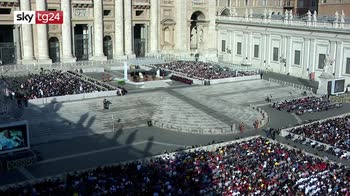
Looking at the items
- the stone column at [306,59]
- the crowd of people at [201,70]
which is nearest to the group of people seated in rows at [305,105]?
the crowd of people at [201,70]

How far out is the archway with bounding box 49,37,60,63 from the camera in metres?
64.0

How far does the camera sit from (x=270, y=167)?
86.6 feet

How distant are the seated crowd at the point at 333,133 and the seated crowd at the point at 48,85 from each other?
21593 mm

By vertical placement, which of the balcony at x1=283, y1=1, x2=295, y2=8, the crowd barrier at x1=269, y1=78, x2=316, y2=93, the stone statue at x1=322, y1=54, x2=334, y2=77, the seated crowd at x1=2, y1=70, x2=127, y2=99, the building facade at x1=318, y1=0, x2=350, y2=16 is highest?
the balcony at x1=283, y1=1, x2=295, y2=8

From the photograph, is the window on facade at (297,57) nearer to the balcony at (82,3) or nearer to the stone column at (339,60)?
the stone column at (339,60)

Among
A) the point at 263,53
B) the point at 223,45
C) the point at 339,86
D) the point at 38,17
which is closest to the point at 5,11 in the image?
the point at 38,17

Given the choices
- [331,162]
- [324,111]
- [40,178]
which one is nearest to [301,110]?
[324,111]

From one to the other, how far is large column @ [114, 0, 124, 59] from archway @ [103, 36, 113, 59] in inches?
39.8

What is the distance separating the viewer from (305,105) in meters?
44.8

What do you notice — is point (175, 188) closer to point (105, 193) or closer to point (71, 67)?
point (105, 193)

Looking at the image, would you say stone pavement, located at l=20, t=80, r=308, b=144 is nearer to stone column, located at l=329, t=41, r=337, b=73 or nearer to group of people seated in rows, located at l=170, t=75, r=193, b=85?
group of people seated in rows, located at l=170, t=75, r=193, b=85

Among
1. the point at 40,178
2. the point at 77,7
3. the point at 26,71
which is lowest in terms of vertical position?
the point at 40,178

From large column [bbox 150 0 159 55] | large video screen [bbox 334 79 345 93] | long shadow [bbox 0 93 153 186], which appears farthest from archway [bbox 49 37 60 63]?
large video screen [bbox 334 79 345 93]

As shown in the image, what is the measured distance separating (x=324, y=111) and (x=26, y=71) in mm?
34802
